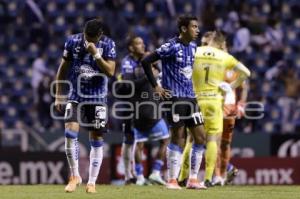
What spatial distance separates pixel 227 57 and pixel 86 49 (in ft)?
10.4

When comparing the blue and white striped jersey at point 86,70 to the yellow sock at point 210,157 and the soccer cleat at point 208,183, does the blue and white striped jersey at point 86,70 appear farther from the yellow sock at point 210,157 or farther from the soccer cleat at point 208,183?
the soccer cleat at point 208,183

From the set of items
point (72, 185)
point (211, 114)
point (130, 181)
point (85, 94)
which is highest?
point (85, 94)

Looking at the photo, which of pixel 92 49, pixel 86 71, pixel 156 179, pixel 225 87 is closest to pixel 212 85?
pixel 225 87

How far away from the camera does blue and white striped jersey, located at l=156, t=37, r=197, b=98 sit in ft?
47.5

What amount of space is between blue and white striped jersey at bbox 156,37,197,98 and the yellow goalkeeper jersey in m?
1.22

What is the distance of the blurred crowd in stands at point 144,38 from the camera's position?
82.7ft

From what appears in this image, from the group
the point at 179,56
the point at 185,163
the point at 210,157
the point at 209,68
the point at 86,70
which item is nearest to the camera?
the point at 86,70

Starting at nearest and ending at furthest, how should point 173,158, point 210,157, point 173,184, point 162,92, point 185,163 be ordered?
point 162,92
point 173,158
point 173,184
point 210,157
point 185,163

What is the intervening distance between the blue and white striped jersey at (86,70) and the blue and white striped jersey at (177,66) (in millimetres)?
1067

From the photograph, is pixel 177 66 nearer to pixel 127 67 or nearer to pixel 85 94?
pixel 85 94

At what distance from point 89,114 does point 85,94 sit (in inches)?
11.6

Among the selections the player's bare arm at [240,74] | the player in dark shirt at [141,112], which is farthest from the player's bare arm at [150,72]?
the player in dark shirt at [141,112]

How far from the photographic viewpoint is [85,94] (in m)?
13.8

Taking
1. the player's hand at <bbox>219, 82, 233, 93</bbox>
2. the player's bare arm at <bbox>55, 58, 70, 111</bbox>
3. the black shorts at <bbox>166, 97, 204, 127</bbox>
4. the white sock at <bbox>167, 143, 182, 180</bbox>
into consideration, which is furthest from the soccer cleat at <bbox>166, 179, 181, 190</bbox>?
the player's bare arm at <bbox>55, 58, 70, 111</bbox>
